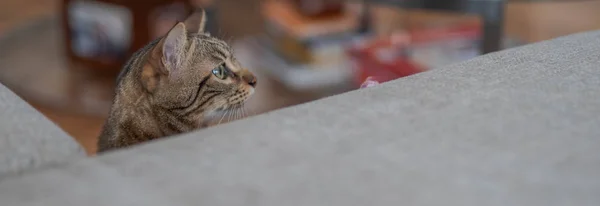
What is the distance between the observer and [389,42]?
7.43 feet

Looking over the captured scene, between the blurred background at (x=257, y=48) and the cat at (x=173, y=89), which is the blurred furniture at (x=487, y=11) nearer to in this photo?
the blurred background at (x=257, y=48)

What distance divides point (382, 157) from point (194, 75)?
554mm

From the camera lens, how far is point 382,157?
27.3 inches

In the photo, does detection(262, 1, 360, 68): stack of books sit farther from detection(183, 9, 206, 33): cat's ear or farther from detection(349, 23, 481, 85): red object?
detection(183, 9, 206, 33): cat's ear

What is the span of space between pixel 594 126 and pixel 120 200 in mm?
414

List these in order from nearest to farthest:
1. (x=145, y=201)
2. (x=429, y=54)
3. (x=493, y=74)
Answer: (x=145, y=201) → (x=493, y=74) → (x=429, y=54)

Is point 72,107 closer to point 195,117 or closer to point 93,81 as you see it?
point 93,81

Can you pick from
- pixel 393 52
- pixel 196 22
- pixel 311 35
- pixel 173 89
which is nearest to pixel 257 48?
pixel 311 35

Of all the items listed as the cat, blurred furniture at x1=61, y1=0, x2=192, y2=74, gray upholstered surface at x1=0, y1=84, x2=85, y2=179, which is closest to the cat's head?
the cat

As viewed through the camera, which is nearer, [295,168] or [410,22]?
[295,168]

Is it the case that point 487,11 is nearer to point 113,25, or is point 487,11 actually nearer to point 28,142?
point 113,25

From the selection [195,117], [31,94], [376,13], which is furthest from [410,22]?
[195,117]

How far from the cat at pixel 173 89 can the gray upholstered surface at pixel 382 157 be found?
40cm

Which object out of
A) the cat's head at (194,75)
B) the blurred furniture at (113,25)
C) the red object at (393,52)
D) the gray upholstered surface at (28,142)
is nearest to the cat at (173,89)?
the cat's head at (194,75)
